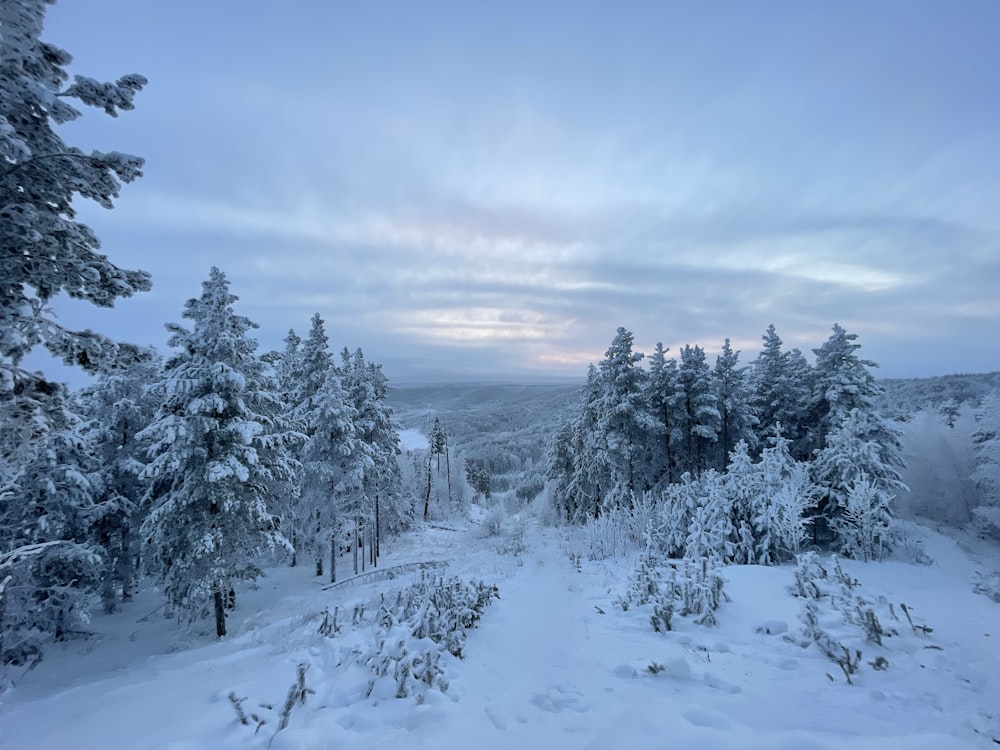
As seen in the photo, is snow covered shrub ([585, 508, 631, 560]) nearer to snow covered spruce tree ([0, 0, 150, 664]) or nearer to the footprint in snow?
the footprint in snow

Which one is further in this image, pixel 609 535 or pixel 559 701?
pixel 609 535

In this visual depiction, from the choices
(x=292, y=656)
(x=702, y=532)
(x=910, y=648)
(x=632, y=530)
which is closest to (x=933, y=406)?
(x=632, y=530)

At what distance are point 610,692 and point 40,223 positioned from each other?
32.5 feet

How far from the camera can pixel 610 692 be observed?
17.6ft

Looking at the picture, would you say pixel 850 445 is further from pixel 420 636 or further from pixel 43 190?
pixel 43 190

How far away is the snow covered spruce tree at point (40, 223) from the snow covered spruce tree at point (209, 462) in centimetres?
846

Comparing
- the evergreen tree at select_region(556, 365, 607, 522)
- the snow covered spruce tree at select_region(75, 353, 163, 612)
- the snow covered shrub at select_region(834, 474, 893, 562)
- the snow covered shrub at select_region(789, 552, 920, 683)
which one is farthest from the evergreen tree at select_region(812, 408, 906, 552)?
the snow covered spruce tree at select_region(75, 353, 163, 612)

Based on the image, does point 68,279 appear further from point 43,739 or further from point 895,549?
point 895,549

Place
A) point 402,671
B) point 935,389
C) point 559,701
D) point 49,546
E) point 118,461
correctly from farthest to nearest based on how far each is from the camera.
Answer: point 935,389
point 118,461
point 49,546
point 402,671
point 559,701

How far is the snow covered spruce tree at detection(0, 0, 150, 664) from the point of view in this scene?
5.84 metres

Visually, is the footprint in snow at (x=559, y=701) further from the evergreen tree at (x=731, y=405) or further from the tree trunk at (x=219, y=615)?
the evergreen tree at (x=731, y=405)

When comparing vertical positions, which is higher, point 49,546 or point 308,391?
point 308,391

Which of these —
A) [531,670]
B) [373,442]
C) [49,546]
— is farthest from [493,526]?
[531,670]

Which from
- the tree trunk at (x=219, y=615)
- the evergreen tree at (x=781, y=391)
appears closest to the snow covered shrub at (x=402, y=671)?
the tree trunk at (x=219, y=615)
